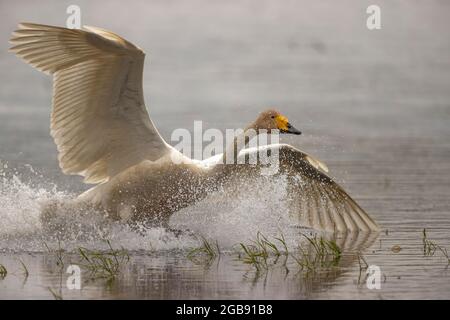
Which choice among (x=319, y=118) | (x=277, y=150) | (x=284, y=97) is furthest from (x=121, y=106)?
(x=284, y=97)

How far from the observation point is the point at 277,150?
10945mm

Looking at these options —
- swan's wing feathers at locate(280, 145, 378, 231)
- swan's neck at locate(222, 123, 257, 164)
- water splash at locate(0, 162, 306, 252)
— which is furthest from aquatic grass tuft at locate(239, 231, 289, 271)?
swan's wing feathers at locate(280, 145, 378, 231)

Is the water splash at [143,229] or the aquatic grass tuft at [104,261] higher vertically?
the water splash at [143,229]

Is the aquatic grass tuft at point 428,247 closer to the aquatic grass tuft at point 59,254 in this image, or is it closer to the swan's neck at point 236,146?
the swan's neck at point 236,146

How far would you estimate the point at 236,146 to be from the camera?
10789 millimetres

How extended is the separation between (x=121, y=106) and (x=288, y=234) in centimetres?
202

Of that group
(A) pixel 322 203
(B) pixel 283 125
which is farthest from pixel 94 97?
(A) pixel 322 203

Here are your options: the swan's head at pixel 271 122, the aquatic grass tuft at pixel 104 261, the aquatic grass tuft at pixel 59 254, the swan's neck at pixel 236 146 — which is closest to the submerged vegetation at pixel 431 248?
the swan's head at pixel 271 122

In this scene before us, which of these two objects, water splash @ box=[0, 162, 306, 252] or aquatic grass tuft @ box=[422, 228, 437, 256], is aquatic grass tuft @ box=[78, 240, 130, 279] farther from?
aquatic grass tuft @ box=[422, 228, 437, 256]

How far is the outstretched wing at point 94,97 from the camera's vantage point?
10.3 meters

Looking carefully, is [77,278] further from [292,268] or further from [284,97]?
[284,97]

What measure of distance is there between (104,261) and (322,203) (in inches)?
123

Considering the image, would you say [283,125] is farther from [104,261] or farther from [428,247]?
[104,261]

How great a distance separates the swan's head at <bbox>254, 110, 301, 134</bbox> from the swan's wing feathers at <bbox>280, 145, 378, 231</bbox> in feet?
1.34
